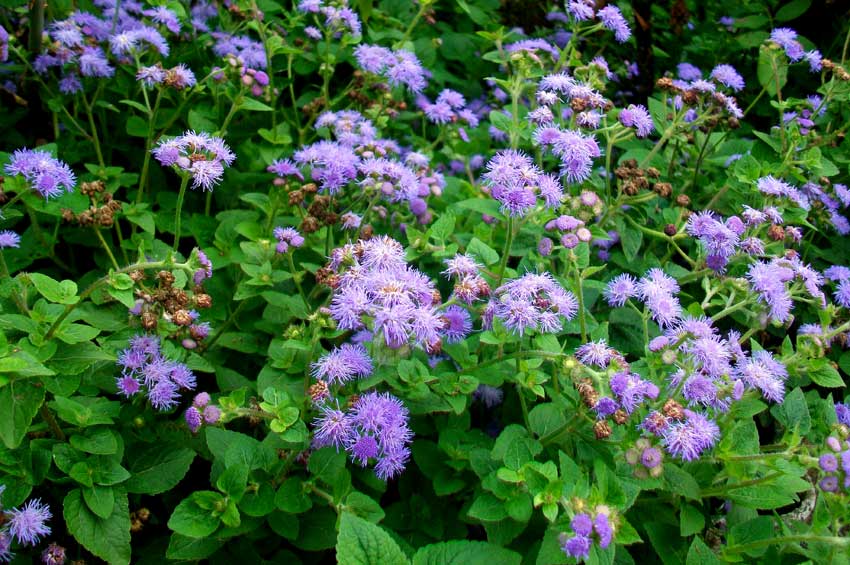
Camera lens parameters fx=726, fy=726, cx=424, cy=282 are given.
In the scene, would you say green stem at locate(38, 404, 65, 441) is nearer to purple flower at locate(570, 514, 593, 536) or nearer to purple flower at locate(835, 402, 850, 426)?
purple flower at locate(570, 514, 593, 536)

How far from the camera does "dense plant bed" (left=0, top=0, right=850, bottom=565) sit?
207 centimetres

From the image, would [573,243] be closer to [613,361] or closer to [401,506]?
[613,361]

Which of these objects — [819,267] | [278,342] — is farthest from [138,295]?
[819,267]

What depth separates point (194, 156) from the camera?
2.47m

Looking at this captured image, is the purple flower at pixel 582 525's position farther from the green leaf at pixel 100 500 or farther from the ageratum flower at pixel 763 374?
the green leaf at pixel 100 500

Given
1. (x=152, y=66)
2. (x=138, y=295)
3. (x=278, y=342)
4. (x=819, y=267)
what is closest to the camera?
(x=138, y=295)

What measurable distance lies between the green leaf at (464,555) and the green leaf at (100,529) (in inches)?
33.4

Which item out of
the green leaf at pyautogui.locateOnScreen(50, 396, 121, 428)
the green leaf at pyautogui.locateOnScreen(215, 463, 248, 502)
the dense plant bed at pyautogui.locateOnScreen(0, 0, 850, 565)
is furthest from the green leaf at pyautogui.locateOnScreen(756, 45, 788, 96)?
the green leaf at pyautogui.locateOnScreen(50, 396, 121, 428)

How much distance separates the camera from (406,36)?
3.73 meters

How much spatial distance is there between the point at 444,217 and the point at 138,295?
3.51 feet

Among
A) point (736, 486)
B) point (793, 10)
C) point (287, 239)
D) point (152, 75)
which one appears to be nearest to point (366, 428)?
point (287, 239)

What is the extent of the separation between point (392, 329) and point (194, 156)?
1.00 meters

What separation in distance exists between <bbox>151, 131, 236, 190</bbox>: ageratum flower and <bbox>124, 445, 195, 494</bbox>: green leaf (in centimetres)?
88

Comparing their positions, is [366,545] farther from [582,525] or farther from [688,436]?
[688,436]
